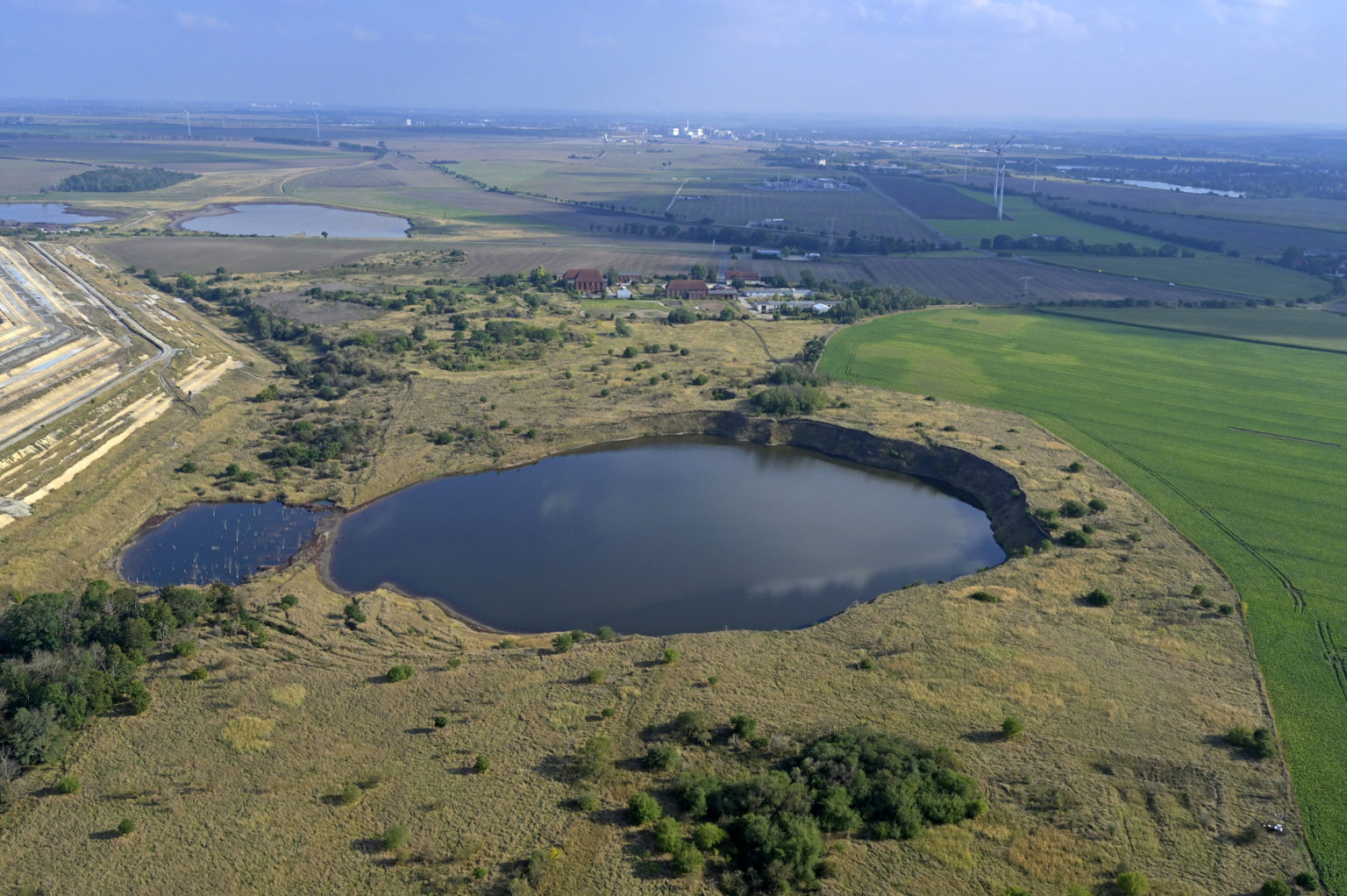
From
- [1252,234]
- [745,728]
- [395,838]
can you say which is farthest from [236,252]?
[1252,234]

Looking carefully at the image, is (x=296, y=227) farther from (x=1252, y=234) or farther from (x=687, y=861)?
(x=1252, y=234)

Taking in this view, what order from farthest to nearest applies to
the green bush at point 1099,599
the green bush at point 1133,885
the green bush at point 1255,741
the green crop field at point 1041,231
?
the green crop field at point 1041,231
the green bush at point 1099,599
the green bush at point 1255,741
the green bush at point 1133,885

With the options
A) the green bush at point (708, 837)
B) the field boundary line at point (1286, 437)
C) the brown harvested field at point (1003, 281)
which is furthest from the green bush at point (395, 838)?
the brown harvested field at point (1003, 281)

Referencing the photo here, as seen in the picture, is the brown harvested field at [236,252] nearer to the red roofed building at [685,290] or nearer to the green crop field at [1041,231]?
the red roofed building at [685,290]

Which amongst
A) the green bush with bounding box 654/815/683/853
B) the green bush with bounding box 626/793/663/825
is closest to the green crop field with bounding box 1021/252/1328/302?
the green bush with bounding box 626/793/663/825

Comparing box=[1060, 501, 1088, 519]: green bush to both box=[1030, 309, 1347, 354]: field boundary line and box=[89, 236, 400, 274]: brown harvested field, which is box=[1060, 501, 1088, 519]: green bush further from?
box=[89, 236, 400, 274]: brown harvested field

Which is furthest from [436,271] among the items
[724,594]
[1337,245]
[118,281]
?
[1337,245]

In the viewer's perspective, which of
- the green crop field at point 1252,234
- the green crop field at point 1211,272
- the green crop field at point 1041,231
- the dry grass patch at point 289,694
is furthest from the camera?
the green crop field at point 1041,231
